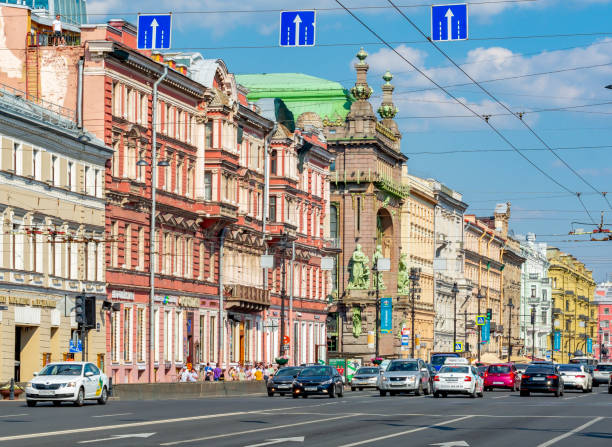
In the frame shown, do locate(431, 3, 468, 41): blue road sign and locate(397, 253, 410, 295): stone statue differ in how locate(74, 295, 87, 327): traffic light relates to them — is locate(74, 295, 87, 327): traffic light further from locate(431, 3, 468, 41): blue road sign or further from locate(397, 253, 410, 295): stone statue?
locate(397, 253, 410, 295): stone statue

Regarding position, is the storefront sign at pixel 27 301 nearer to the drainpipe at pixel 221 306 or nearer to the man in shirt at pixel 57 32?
the man in shirt at pixel 57 32

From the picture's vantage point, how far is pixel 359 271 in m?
112

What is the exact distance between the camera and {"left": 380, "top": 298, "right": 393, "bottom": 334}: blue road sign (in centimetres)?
11144

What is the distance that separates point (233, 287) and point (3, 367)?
1011 inches

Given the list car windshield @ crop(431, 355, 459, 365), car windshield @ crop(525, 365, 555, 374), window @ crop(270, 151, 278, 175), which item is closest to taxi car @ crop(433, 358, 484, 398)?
car windshield @ crop(525, 365, 555, 374)

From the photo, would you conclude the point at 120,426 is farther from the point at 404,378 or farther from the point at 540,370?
the point at 540,370

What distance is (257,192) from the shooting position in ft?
282

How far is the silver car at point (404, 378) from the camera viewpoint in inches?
2277

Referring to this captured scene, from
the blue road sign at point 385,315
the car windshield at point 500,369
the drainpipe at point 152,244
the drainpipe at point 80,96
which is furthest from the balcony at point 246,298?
the blue road sign at point 385,315

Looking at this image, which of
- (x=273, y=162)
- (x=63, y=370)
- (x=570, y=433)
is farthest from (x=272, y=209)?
(x=570, y=433)

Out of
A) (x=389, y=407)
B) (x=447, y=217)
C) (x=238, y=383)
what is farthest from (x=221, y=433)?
(x=447, y=217)

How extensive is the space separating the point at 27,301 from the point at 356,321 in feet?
190

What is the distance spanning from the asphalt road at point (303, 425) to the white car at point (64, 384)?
0.38 meters

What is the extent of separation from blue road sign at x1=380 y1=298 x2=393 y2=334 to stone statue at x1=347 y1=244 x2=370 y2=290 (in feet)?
6.74
